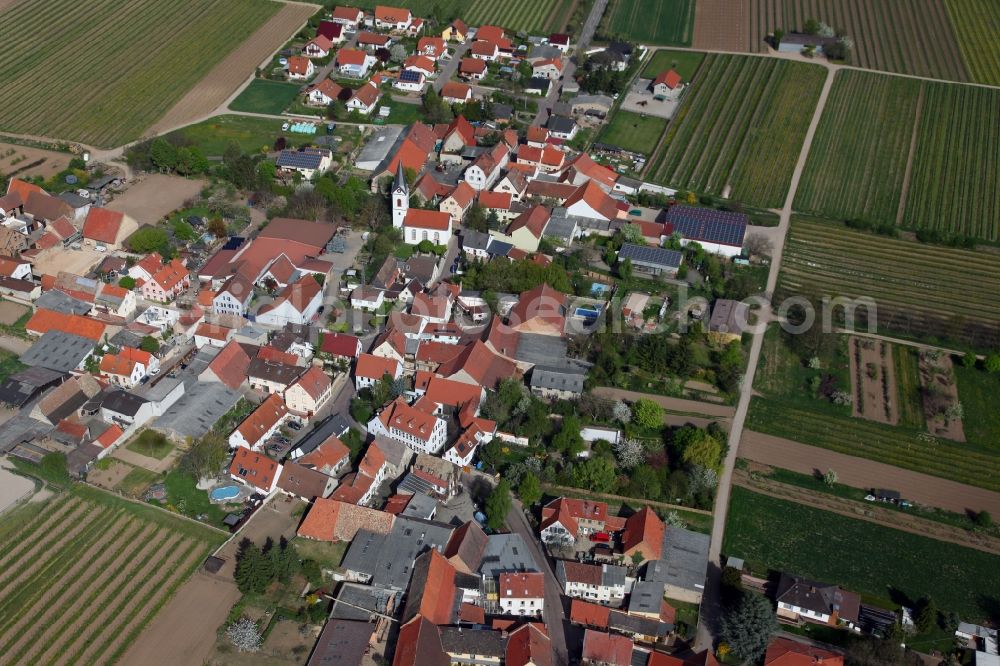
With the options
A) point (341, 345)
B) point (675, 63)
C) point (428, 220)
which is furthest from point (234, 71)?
point (341, 345)

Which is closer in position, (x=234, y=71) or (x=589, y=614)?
(x=589, y=614)

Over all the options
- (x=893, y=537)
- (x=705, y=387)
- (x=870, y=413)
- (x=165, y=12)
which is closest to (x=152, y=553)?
(x=705, y=387)

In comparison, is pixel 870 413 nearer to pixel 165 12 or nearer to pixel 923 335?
pixel 923 335

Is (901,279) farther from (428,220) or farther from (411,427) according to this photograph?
(411,427)

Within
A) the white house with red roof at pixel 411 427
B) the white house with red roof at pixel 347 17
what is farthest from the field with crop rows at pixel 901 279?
the white house with red roof at pixel 347 17

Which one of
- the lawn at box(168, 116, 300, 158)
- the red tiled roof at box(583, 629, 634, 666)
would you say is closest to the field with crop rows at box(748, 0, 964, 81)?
the lawn at box(168, 116, 300, 158)

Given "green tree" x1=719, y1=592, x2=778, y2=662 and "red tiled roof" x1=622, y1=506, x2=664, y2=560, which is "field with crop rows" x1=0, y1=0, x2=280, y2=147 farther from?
"green tree" x1=719, y1=592, x2=778, y2=662
